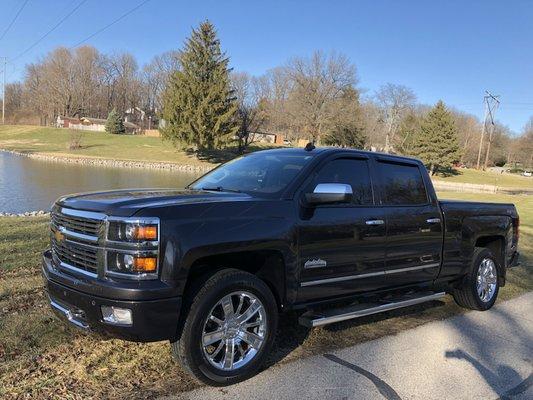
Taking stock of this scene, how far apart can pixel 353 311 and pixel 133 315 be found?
222cm

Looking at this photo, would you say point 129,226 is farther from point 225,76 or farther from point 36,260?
point 225,76

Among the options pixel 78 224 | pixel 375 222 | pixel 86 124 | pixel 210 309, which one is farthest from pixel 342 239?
pixel 86 124

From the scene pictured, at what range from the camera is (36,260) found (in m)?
7.65

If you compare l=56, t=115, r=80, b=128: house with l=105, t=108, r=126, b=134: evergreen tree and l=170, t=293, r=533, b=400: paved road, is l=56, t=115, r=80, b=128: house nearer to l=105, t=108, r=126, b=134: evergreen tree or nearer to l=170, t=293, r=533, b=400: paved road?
l=105, t=108, r=126, b=134: evergreen tree

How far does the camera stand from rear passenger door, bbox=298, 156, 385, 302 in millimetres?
4578

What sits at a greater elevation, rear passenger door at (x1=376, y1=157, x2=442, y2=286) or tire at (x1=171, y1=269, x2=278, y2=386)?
rear passenger door at (x1=376, y1=157, x2=442, y2=286)

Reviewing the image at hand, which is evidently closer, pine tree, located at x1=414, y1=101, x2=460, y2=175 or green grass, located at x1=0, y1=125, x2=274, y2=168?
green grass, located at x1=0, y1=125, x2=274, y2=168

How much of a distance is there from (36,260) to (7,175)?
27.8 m

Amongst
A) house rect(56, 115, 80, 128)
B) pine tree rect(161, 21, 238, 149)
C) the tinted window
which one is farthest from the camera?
house rect(56, 115, 80, 128)

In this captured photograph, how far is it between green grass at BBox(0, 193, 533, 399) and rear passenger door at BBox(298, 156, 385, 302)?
0.67m

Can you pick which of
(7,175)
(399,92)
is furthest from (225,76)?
(399,92)

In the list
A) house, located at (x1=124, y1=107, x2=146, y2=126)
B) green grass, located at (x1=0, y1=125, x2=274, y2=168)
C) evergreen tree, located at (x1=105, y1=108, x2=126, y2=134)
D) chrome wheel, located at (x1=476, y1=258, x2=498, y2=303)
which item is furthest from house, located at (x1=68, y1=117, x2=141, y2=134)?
chrome wheel, located at (x1=476, y1=258, x2=498, y2=303)

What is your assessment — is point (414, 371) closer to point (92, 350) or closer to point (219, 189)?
point (219, 189)

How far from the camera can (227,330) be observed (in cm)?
412
